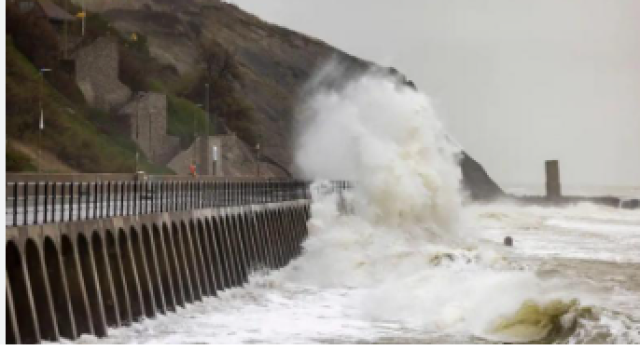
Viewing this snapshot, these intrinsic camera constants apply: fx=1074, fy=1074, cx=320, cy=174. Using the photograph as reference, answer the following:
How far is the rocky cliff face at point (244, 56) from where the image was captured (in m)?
89.7

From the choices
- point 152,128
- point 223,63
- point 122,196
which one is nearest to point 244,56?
point 223,63

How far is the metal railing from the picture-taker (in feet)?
46.4

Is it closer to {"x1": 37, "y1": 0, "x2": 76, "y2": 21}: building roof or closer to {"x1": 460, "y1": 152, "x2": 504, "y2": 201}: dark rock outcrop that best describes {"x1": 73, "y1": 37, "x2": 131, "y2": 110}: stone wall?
{"x1": 37, "y1": 0, "x2": 76, "y2": 21}: building roof

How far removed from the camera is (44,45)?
61.5 meters

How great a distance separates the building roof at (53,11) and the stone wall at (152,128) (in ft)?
30.6

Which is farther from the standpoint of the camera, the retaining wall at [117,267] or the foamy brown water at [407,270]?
the foamy brown water at [407,270]

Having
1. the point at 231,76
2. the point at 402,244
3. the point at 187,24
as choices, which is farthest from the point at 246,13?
the point at 402,244

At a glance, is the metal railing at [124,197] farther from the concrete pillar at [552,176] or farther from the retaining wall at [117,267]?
the concrete pillar at [552,176]

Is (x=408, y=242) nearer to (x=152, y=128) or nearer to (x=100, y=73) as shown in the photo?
(x=152, y=128)

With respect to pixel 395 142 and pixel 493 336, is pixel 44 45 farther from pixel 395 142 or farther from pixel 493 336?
pixel 493 336

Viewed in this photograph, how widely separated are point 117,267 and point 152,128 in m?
44.9

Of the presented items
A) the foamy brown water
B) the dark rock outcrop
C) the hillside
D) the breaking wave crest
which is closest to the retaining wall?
the foamy brown water

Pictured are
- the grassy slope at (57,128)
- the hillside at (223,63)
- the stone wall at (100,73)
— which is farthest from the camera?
the hillside at (223,63)

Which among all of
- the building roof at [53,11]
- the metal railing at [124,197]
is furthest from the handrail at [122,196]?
the building roof at [53,11]
